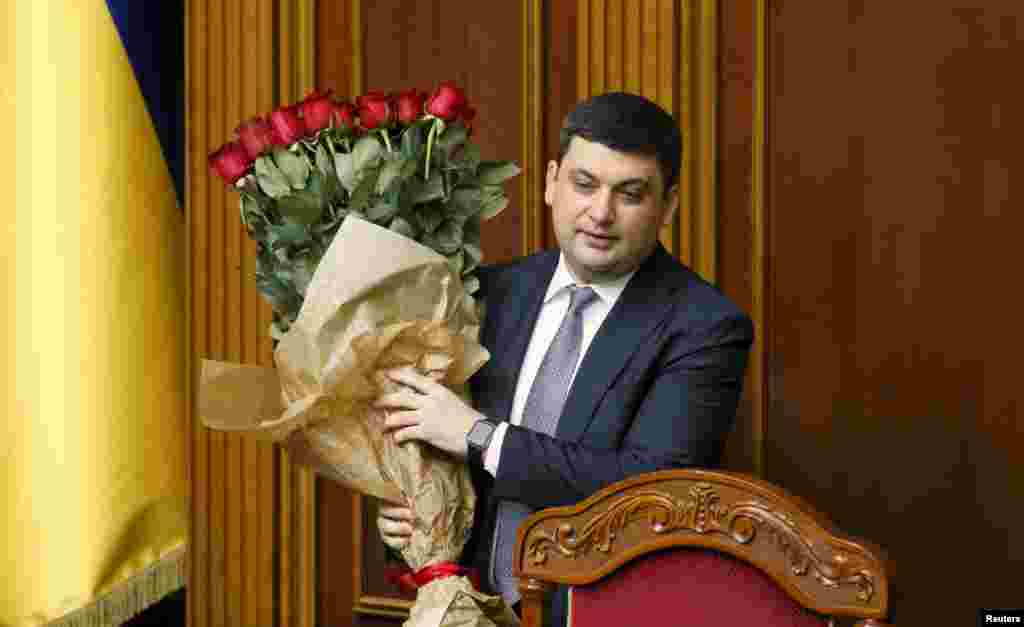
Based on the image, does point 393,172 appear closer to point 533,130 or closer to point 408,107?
point 408,107

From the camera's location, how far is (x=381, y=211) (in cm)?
186

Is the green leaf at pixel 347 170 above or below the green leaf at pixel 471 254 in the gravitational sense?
above

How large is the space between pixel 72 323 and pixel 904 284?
1.68m

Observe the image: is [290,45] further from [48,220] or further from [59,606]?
[59,606]

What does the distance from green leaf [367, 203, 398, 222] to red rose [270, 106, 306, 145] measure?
15cm

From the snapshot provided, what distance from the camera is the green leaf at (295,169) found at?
1.86m

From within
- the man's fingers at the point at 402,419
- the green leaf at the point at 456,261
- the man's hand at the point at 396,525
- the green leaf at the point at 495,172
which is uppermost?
the green leaf at the point at 495,172

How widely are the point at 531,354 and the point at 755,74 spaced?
3.27 ft

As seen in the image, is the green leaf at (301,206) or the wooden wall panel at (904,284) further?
the wooden wall panel at (904,284)

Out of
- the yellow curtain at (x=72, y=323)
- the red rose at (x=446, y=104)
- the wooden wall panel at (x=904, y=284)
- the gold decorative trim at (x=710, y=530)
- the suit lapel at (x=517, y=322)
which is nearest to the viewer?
the gold decorative trim at (x=710, y=530)

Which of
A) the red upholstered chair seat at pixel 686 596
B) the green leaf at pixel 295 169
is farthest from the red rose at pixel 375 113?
the red upholstered chair seat at pixel 686 596

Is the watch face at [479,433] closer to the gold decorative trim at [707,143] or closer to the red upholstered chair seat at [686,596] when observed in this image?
the red upholstered chair seat at [686,596]

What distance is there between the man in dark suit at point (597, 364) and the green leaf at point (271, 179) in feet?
1.01

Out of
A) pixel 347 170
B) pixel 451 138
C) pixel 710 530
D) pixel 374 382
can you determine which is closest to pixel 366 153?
pixel 347 170
